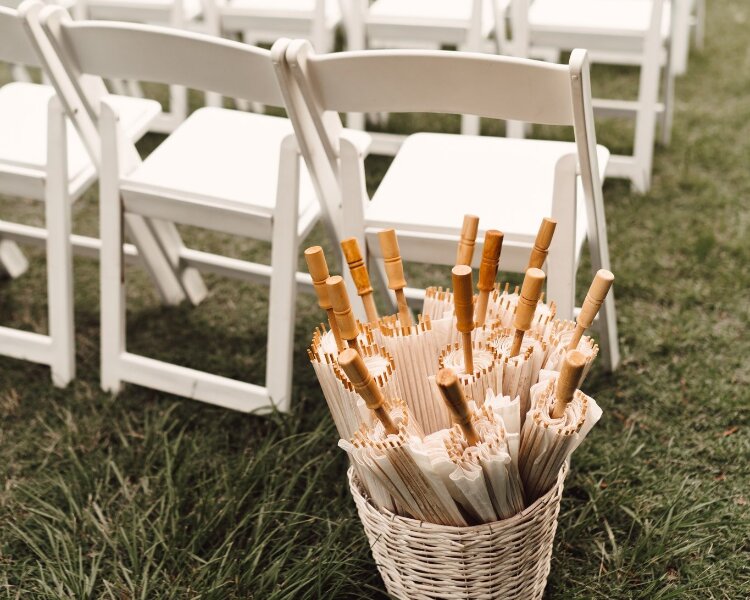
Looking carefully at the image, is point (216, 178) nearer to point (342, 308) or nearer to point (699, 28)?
point (342, 308)

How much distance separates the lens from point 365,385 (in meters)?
1.39

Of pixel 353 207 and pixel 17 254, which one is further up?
pixel 353 207

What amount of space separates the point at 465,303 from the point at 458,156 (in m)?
0.91

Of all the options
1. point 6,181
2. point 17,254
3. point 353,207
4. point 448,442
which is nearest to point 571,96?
point 353,207

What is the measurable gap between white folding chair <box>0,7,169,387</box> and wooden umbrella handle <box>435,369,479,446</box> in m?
1.29

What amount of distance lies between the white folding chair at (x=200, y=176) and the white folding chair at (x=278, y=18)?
0.91m

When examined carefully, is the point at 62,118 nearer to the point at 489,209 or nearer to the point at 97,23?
the point at 97,23

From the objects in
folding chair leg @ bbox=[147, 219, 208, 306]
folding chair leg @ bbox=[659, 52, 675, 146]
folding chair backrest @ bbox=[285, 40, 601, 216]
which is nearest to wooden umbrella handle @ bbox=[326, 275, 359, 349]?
folding chair backrest @ bbox=[285, 40, 601, 216]

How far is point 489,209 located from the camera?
2072 mm

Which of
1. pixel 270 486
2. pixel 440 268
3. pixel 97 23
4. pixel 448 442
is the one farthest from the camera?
pixel 440 268

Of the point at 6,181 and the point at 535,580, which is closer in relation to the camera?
the point at 535,580

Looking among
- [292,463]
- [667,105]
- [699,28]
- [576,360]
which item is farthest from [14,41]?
[699,28]

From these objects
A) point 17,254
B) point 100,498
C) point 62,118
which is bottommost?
point 100,498

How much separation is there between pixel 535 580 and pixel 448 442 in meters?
0.46
